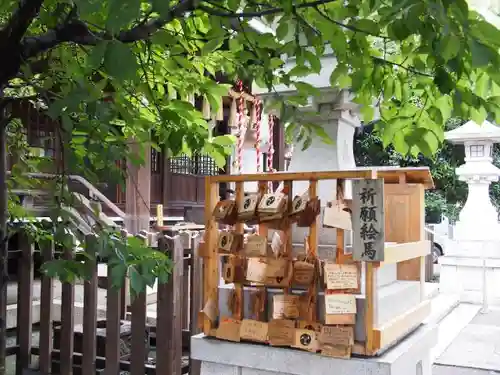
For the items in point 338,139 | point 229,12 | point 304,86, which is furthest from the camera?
point 338,139

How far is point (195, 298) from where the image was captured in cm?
418

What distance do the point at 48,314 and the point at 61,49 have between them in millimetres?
2467

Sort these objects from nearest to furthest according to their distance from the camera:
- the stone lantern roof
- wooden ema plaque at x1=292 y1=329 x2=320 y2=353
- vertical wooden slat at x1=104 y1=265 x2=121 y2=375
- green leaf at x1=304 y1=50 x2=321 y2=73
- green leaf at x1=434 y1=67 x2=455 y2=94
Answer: green leaf at x1=434 y1=67 x2=455 y2=94 < green leaf at x1=304 y1=50 x2=321 y2=73 < wooden ema plaque at x1=292 y1=329 x2=320 y2=353 < vertical wooden slat at x1=104 y1=265 x2=121 y2=375 < the stone lantern roof

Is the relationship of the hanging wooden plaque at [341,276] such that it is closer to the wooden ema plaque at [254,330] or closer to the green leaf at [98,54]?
the wooden ema plaque at [254,330]

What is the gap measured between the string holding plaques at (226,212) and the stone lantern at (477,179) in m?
9.28

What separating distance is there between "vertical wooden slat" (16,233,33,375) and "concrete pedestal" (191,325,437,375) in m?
2.19

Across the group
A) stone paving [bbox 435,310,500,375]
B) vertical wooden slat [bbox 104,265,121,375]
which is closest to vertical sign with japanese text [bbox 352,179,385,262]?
vertical wooden slat [bbox 104,265,121,375]

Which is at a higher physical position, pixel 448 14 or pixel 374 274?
pixel 448 14

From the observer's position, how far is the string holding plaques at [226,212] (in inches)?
107

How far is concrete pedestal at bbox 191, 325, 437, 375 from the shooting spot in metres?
2.41

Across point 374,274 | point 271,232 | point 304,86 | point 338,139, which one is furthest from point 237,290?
point 338,139

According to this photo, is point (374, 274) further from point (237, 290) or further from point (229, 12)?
point (229, 12)

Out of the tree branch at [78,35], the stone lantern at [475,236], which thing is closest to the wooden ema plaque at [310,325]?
the tree branch at [78,35]

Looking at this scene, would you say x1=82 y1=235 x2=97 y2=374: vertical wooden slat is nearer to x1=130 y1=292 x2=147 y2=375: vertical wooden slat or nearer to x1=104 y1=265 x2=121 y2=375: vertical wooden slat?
x1=104 y1=265 x2=121 y2=375: vertical wooden slat
